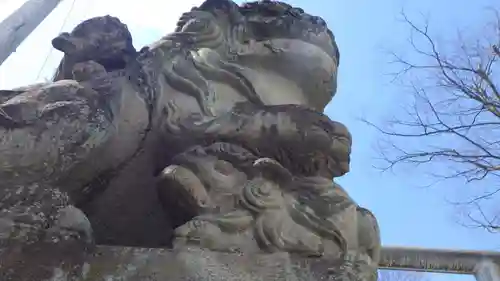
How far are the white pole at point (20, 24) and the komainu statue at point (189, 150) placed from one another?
334 cm

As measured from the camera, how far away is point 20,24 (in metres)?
4.69

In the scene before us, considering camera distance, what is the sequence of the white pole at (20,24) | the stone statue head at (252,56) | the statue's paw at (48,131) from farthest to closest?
the white pole at (20,24)
the stone statue head at (252,56)
the statue's paw at (48,131)

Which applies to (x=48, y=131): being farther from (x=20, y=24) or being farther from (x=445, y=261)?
(x=445, y=261)

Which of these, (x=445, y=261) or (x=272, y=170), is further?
(x=445, y=261)

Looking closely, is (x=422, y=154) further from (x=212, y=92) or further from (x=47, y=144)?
(x=47, y=144)

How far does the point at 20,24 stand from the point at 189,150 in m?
4.12

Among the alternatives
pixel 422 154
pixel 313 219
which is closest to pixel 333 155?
pixel 313 219

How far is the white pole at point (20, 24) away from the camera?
4457 mm

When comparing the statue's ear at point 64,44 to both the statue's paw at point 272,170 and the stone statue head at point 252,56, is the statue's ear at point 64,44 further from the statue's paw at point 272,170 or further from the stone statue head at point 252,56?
the statue's paw at point 272,170

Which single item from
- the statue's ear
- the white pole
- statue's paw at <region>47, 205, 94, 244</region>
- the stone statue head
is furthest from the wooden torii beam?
statue's paw at <region>47, 205, 94, 244</region>

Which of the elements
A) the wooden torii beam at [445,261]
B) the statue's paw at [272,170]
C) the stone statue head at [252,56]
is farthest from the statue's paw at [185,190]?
the wooden torii beam at [445,261]

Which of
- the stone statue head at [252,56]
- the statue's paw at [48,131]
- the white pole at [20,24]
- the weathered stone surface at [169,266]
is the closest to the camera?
the weathered stone surface at [169,266]

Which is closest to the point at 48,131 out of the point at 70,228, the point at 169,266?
the point at 70,228

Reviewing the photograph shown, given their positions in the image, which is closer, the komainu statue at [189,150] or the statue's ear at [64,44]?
the komainu statue at [189,150]
